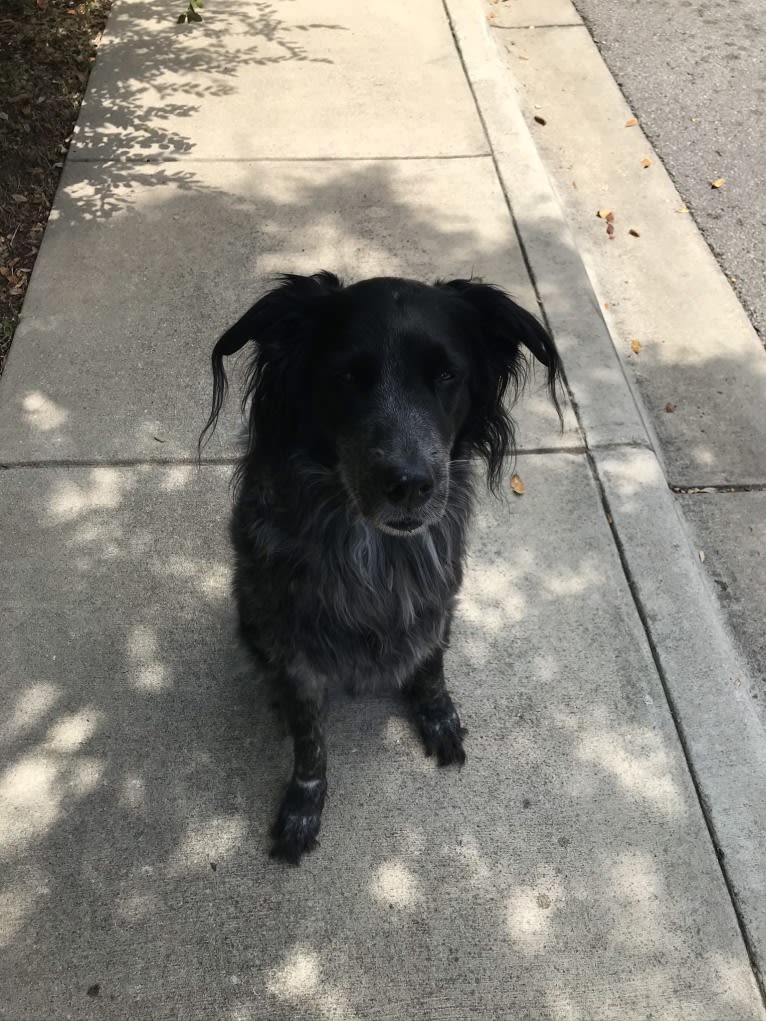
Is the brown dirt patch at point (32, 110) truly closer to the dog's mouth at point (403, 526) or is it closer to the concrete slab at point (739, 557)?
the dog's mouth at point (403, 526)

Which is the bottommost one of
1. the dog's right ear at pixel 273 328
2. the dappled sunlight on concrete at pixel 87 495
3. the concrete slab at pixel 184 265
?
the dappled sunlight on concrete at pixel 87 495

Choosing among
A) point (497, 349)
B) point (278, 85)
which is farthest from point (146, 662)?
point (278, 85)

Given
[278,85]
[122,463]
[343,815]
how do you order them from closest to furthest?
[343,815]
[122,463]
[278,85]

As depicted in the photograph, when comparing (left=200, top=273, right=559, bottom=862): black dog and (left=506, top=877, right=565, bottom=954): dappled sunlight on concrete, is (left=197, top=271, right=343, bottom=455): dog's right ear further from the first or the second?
(left=506, top=877, right=565, bottom=954): dappled sunlight on concrete

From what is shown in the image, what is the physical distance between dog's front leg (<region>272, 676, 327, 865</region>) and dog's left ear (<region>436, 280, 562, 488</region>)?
0.91 meters

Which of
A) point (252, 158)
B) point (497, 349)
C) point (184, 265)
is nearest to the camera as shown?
point (497, 349)

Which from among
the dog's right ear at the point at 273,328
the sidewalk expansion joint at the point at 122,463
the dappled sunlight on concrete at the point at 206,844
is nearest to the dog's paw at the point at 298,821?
the dappled sunlight on concrete at the point at 206,844

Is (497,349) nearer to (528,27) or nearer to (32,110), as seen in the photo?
(32,110)

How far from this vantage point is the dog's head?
7.60ft

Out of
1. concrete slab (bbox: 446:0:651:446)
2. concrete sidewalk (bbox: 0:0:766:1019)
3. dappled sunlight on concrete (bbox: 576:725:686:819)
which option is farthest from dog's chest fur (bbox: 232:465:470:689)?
concrete slab (bbox: 446:0:651:446)

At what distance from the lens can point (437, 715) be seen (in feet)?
9.87

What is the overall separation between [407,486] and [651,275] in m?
3.34

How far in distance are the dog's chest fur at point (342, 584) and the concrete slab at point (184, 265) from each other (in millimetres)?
1302

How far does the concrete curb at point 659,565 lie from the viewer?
281cm
